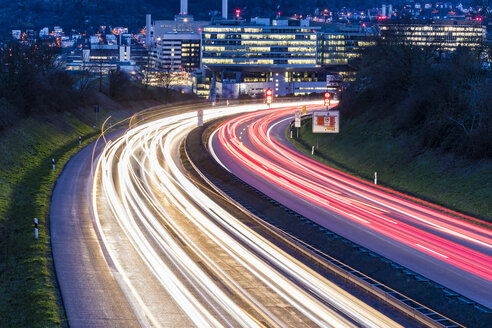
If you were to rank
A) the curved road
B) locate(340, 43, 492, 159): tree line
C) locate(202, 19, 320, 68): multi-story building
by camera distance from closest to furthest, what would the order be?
the curved road < locate(340, 43, 492, 159): tree line < locate(202, 19, 320, 68): multi-story building

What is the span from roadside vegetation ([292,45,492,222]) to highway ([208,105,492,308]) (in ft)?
9.61

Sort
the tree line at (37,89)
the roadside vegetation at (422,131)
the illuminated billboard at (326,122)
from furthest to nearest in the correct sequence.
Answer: the tree line at (37,89) < the illuminated billboard at (326,122) < the roadside vegetation at (422,131)

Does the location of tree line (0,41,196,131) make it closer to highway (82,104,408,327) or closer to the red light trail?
the red light trail

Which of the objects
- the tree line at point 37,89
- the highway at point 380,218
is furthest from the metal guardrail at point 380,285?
the tree line at point 37,89

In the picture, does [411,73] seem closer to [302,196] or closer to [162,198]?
[302,196]

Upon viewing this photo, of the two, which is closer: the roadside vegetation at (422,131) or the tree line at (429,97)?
the roadside vegetation at (422,131)

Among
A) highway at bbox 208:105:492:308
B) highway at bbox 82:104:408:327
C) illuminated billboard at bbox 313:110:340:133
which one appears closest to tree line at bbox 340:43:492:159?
illuminated billboard at bbox 313:110:340:133

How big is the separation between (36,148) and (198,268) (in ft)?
125

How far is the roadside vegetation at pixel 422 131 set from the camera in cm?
4406

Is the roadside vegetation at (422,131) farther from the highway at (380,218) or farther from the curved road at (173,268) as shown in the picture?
the curved road at (173,268)

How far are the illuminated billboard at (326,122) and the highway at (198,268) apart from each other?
20229 millimetres

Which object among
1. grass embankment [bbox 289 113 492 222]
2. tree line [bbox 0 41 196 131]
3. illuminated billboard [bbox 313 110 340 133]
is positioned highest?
tree line [bbox 0 41 196 131]

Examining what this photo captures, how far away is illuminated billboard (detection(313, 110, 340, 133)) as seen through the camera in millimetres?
63156

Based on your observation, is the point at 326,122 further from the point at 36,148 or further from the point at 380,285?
the point at 380,285
